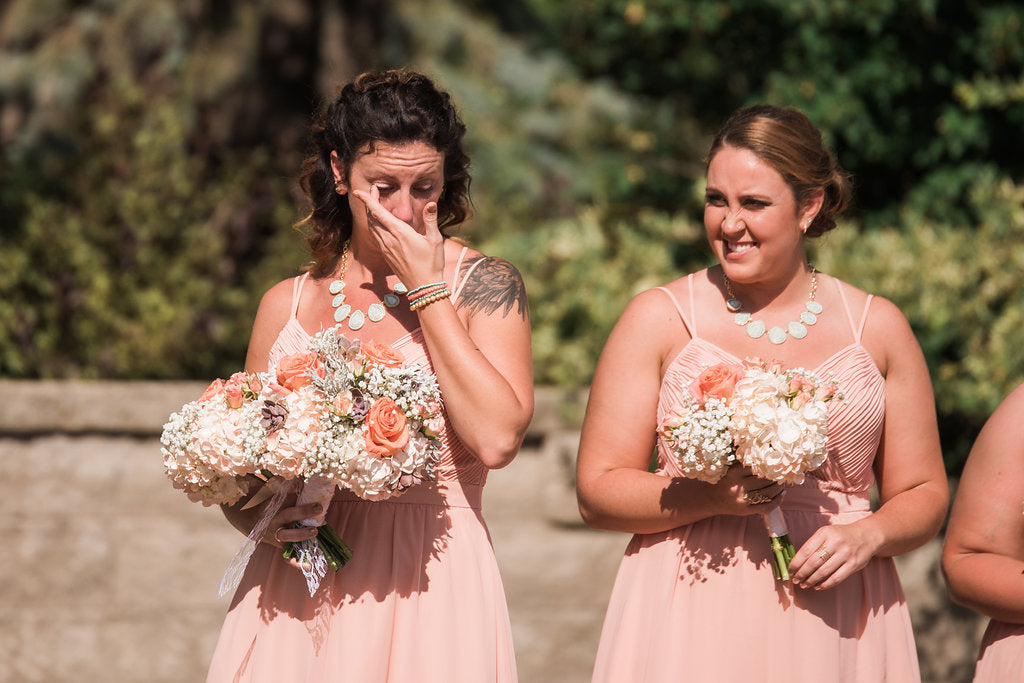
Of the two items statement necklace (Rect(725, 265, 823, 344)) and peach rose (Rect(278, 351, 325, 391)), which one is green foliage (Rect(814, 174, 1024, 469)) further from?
peach rose (Rect(278, 351, 325, 391))

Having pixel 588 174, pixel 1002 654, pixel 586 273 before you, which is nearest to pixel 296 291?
pixel 1002 654

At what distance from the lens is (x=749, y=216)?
3324mm

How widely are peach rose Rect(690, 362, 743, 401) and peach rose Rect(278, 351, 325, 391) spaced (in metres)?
0.99

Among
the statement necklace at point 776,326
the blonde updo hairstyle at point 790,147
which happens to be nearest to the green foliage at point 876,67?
the blonde updo hairstyle at point 790,147

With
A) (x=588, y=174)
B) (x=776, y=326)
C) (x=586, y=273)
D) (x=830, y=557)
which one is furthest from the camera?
(x=588, y=174)

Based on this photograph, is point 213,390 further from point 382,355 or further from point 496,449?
point 496,449

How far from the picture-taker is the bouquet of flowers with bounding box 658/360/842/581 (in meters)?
2.85

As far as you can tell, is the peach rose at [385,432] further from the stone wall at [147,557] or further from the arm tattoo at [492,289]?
the stone wall at [147,557]

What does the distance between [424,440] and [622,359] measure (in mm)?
745

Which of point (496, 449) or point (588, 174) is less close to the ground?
point (588, 174)

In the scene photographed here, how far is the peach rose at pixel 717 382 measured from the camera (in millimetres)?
2934

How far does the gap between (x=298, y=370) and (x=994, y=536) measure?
1.97 m

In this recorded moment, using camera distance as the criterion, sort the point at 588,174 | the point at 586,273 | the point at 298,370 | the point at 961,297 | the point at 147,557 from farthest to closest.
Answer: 1. the point at 588,174
2. the point at 586,273
3. the point at 961,297
4. the point at 147,557
5. the point at 298,370

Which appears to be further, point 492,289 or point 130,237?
point 130,237
